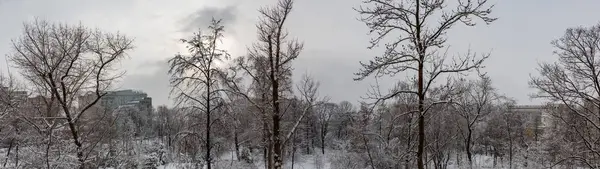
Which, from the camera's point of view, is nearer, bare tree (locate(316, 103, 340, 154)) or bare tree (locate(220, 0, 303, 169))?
bare tree (locate(220, 0, 303, 169))

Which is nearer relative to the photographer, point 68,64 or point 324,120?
point 68,64

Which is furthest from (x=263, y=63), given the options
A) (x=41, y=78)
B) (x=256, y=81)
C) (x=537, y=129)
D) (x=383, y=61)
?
(x=537, y=129)

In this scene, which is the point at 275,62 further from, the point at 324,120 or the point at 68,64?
the point at 324,120

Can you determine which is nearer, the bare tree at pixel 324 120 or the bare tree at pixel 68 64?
the bare tree at pixel 68 64

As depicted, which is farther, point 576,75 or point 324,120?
point 324,120

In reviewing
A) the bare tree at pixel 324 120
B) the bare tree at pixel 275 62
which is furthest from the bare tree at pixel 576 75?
the bare tree at pixel 324 120

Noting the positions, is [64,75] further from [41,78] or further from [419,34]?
[419,34]

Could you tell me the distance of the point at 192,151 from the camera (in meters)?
16.4

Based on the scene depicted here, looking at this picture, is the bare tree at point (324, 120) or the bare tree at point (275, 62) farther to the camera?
the bare tree at point (324, 120)

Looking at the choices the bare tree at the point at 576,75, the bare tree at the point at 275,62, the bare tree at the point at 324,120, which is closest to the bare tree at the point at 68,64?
the bare tree at the point at 275,62

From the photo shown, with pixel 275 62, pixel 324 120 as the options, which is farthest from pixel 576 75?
pixel 324 120

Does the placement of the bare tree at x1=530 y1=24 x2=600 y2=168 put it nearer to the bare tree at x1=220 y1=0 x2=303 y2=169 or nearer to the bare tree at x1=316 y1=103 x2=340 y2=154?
the bare tree at x1=220 y1=0 x2=303 y2=169

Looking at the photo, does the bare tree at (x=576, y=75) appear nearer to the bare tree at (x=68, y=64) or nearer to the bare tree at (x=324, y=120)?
the bare tree at (x=68, y=64)

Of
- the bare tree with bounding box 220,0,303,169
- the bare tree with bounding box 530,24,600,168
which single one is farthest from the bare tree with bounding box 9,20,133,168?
the bare tree with bounding box 530,24,600,168
